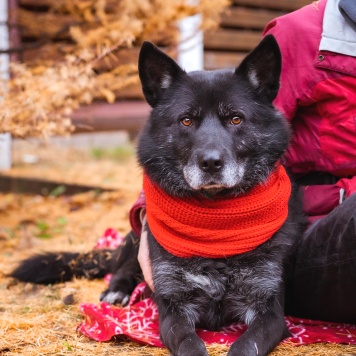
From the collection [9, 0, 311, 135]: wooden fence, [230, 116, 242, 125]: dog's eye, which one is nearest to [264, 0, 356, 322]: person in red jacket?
[230, 116, 242, 125]: dog's eye

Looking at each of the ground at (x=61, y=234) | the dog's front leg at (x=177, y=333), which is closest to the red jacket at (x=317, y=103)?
the ground at (x=61, y=234)

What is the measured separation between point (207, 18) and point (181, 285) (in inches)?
151

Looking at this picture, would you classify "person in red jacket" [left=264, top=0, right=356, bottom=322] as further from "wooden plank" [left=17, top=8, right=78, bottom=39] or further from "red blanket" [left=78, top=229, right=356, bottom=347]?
"wooden plank" [left=17, top=8, right=78, bottom=39]

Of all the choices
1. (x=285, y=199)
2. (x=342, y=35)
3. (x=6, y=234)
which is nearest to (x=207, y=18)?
(x=6, y=234)

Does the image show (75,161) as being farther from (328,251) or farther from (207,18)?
(328,251)

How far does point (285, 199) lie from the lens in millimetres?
2930

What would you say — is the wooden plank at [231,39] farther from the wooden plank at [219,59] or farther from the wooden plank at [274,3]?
the wooden plank at [274,3]

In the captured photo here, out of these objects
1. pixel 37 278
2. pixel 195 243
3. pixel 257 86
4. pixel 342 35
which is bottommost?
pixel 37 278

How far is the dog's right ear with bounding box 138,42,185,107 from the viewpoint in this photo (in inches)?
118

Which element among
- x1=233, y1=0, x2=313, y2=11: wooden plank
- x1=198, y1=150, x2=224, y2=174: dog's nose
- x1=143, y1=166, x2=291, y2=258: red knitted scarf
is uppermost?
x1=198, y1=150, x2=224, y2=174: dog's nose

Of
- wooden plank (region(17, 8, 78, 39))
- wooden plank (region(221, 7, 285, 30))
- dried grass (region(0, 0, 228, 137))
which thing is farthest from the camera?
wooden plank (region(221, 7, 285, 30))

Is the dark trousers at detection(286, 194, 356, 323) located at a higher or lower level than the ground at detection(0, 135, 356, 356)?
higher

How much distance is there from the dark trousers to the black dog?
0.11 meters

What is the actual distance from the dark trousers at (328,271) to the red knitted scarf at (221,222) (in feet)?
0.69
